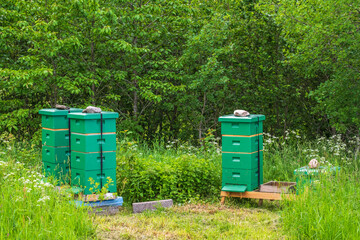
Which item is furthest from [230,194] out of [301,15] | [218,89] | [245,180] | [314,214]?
[218,89]

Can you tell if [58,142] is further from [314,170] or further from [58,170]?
[314,170]

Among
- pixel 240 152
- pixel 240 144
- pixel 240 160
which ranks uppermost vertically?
pixel 240 144

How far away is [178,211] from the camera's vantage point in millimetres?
6223

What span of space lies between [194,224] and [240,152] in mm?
1519

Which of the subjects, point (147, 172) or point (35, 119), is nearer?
point (147, 172)

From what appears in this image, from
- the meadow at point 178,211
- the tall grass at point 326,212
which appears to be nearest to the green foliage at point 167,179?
the meadow at point 178,211

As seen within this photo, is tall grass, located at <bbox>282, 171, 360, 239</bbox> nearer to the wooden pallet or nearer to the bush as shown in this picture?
the wooden pallet

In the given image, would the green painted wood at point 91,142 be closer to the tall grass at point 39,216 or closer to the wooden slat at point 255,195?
the tall grass at point 39,216

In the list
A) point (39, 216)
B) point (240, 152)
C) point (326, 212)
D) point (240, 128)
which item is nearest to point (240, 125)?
point (240, 128)

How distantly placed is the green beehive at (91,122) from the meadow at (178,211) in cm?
86

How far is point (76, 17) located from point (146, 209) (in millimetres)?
6172

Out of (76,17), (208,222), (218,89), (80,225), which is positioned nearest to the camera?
(80,225)

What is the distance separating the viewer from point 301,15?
28.6 ft

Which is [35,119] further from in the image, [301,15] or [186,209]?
[301,15]
